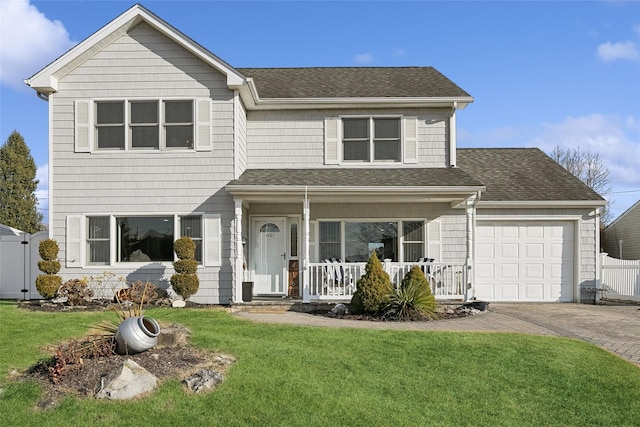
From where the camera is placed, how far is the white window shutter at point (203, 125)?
14438 mm

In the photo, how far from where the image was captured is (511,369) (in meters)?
8.10

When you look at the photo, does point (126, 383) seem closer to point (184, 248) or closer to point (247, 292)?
point (184, 248)

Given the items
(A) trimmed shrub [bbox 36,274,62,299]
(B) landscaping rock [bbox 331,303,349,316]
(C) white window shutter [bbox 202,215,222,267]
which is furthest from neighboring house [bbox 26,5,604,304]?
(B) landscaping rock [bbox 331,303,349,316]

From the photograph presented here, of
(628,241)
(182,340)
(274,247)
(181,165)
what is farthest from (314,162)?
(628,241)

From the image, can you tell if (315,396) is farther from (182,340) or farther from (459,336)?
(459,336)

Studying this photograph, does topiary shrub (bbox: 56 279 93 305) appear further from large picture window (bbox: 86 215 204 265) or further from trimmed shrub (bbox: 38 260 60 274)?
large picture window (bbox: 86 215 204 265)

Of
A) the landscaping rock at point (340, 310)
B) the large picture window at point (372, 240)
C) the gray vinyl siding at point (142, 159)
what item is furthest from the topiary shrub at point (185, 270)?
the large picture window at point (372, 240)

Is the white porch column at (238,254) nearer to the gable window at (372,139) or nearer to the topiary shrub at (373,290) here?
the topiary shrub at (373,290)

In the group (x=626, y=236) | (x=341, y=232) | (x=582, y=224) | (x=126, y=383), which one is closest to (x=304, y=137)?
(x=341, y=232)

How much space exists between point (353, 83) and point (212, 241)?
6.30 m

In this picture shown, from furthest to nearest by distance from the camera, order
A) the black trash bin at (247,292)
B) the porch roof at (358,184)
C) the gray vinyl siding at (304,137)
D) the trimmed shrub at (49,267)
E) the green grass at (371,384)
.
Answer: the gray vinyl siding at (304,137)
the black trash bin at (247,292)
the porch roof at (358,184)
the trimmed shrub at (49,267)
the green grass at (371,384)

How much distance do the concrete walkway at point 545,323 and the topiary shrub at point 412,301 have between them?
0.51 m

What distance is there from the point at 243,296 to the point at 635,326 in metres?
8.84

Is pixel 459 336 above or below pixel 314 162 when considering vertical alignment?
below
